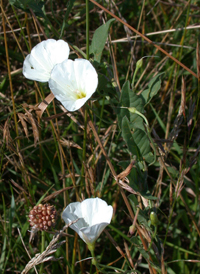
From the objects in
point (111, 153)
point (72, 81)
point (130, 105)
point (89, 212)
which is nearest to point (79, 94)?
point (72, 81)

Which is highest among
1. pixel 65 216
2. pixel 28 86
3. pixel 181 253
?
Result: pixel 65 216

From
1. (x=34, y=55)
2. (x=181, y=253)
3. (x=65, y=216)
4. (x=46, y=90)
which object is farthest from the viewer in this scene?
(x=46, y=90)

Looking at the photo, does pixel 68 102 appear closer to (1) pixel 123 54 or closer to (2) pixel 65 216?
(2) pixel 65 216

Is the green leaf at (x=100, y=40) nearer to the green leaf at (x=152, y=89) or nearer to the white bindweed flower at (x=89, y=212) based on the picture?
the green leaf at (x=152, y=89)

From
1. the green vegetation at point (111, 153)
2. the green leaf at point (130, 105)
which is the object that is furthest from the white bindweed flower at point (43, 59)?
the green leaf at point (130, 105)

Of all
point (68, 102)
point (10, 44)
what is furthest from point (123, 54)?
point (68, 102)
